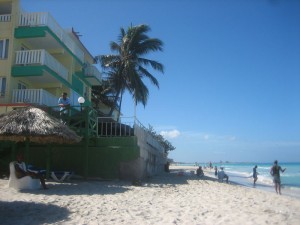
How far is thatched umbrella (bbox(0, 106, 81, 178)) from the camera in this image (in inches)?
431

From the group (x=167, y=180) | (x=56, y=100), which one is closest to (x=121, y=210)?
(x=167, y=180)

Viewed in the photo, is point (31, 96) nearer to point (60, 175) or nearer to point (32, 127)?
point (60, 175)

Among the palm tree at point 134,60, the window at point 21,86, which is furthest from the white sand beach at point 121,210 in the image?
the palm tree at point 134,60

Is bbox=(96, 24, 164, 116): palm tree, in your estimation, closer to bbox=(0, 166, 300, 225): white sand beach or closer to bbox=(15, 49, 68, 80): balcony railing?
bbox=(15, 49, 68, 80): balcony railing

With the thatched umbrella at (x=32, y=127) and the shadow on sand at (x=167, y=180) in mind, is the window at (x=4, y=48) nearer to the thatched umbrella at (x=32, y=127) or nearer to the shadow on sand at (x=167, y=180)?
the thatched umbrella at (x=32, y=127)

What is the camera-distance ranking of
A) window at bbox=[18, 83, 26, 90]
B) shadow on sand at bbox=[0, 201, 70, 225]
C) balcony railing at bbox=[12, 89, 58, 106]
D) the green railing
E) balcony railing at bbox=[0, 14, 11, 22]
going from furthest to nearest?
window at bbox=[18, 83, 26, 90], balcony railing at bbox=[0, 14, 11, 22], balcony railing at bbox=[12, 89, 58, 106], the green railing, shadow on sand at bbox=[0, 201, 70, 225]

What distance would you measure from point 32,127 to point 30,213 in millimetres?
4316

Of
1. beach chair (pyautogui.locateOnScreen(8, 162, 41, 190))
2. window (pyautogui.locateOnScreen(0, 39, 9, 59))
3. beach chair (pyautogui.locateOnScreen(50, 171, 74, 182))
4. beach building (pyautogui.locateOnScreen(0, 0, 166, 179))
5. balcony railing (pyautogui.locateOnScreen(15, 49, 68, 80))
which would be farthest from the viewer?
window (pyautogui.locateOnScreen(0, 39, 9, 59))

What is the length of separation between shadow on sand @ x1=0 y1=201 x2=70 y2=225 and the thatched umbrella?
313cm

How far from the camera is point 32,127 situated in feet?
36.2

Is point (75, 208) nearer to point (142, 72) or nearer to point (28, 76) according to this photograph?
point (28, 76)

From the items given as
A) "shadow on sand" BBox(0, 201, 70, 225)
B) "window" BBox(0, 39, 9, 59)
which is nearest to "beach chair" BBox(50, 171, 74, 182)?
"shadow on sand" BBox(0, 201, 70, 225)

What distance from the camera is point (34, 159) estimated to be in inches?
619

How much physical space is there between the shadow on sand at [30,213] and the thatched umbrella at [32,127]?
3.13m
